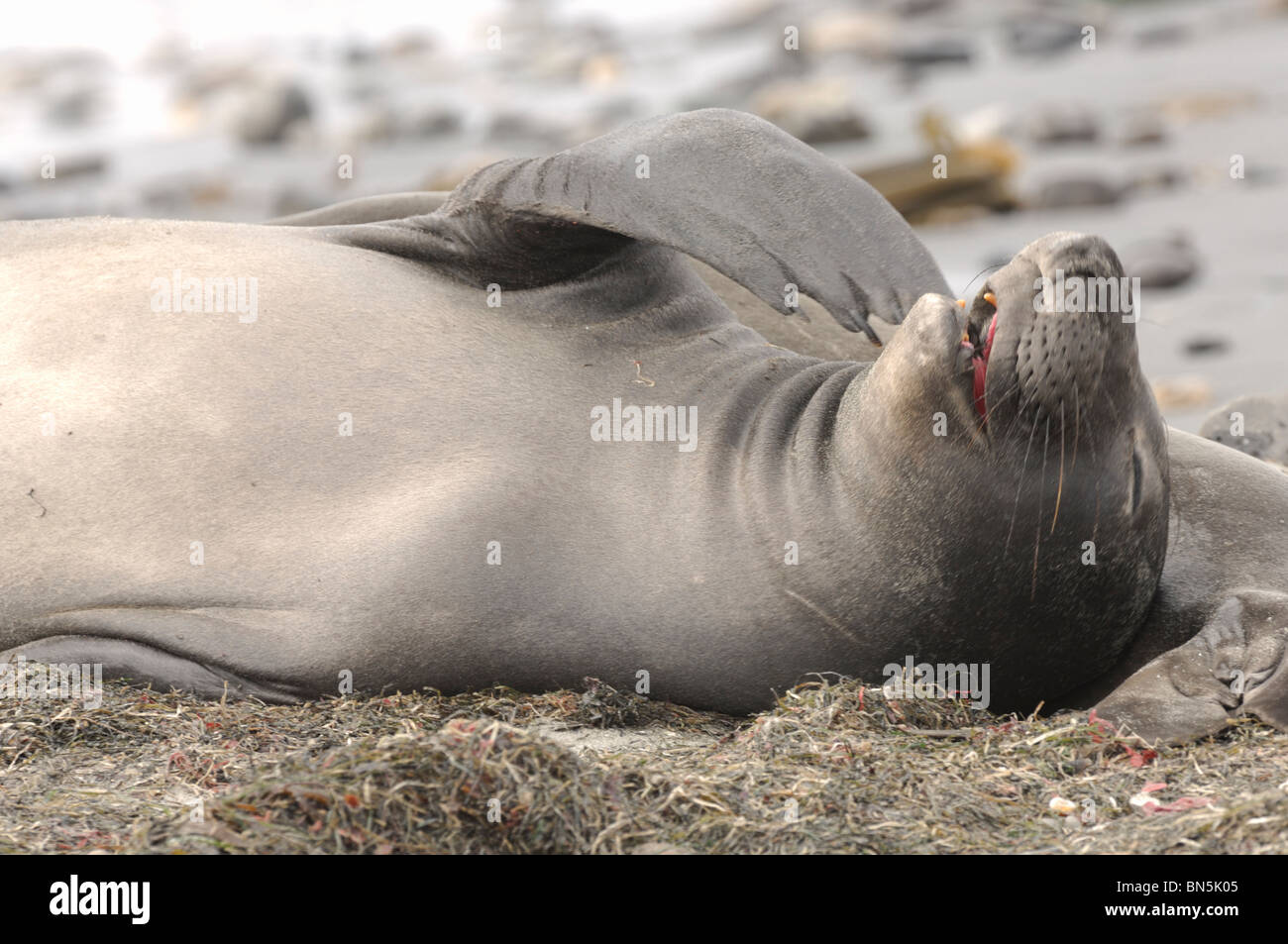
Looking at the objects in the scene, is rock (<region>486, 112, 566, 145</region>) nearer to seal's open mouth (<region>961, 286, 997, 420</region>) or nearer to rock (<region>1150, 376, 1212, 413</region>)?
rock (<region>1150, 376, 1212, 413</region>)

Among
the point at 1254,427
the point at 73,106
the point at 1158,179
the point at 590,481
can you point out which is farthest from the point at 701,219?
the point at 73,106

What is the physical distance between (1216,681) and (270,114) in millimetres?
14367

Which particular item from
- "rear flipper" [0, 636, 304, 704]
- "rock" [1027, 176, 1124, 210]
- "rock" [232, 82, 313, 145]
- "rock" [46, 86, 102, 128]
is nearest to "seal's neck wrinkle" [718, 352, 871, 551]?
"rear flipper" [0, 636, 304, 704]

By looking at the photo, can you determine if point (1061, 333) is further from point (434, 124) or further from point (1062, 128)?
point (434, 124)

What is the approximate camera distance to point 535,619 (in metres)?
4.24

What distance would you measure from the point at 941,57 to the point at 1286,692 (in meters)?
13.6

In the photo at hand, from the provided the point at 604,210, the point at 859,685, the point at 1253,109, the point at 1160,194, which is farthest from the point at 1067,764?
the point at 1253,109

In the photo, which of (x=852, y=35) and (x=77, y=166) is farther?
(x=852, y=35)

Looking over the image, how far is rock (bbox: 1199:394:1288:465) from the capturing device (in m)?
6.32

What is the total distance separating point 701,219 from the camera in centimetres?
455

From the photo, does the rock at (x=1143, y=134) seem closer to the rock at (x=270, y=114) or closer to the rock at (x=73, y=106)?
the rock at (x=270, y=114)

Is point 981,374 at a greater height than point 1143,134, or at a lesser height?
lesser

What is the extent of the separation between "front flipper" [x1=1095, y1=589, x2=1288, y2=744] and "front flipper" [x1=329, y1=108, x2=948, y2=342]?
1166 mm

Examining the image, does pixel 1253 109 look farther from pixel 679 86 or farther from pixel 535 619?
pixel 535 619
